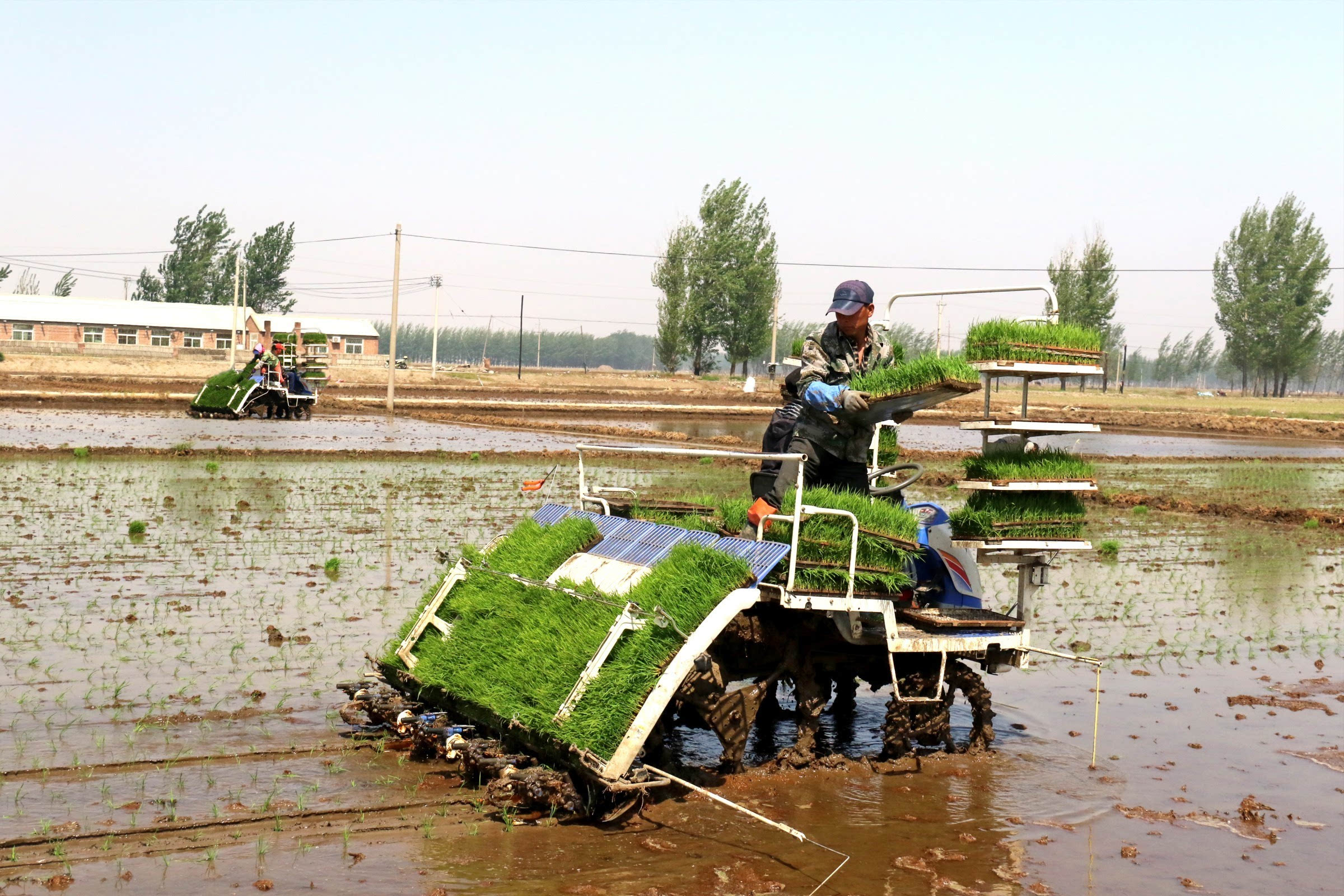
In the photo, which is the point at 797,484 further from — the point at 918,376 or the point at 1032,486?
the point at 1032,486

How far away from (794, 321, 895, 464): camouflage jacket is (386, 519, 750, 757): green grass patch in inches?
54.2

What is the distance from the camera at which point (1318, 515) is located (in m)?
21.9

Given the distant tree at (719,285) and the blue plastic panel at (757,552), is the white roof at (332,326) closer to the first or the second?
the distant tree at (719,285)

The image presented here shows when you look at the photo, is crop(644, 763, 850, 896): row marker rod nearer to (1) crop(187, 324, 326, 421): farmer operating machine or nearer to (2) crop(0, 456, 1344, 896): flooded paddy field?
(2) crop(0, 456, 1344, 896): flooded paddy field

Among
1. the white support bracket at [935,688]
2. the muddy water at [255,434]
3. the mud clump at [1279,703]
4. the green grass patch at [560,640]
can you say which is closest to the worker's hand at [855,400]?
the green grass patch at [560,640]

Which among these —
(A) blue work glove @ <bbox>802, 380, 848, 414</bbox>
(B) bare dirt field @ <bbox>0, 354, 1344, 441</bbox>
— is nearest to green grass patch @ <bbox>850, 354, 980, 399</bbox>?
(A) blue work glove @ <bbox>802, 380, 848, 414</bbox>

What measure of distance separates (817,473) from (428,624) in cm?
253

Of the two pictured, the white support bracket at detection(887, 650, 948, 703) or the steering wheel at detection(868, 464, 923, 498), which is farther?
the steering wheel at detection(868, 464, 923, 498)

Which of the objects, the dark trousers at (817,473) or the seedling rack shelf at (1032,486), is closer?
the dark trousers at (817,473)

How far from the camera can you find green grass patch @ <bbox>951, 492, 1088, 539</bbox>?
791 centimetres

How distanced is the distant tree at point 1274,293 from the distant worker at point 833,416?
9526cm

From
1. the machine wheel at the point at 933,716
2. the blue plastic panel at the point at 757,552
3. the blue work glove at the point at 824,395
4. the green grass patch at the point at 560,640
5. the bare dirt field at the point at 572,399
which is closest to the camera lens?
the green grass patch at the point at 560,640

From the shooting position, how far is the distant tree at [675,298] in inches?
3546

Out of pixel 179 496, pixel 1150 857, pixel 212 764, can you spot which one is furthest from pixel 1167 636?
pixel 179 496
